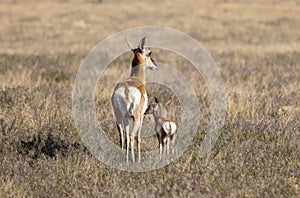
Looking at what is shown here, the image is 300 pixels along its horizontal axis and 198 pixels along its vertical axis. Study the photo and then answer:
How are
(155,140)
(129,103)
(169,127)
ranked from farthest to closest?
(155,140)
(169,127)
(129,103)

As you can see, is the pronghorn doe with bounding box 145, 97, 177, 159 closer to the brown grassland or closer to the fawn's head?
the brown grassland

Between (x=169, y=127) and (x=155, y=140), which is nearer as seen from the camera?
(x=169, y=127)

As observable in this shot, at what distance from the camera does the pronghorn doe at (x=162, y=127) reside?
652cm

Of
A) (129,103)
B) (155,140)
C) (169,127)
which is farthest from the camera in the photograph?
(155,140)

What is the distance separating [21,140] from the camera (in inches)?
304

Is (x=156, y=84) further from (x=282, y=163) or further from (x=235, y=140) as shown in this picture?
(x=282, y=163)

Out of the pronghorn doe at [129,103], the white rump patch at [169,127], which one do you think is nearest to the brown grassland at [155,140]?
the white rump patch at [169,127]

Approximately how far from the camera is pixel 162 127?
6570 millimetres

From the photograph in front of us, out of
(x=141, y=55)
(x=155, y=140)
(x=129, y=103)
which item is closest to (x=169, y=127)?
(x=129, y=103)

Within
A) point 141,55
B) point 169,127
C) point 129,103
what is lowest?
point 169,127

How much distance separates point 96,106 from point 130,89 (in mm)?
4111

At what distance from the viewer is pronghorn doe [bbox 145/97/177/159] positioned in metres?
6.52

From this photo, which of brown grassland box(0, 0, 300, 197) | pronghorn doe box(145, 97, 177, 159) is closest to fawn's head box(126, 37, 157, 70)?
pronghorn doe box(145, 97, 177, 159)

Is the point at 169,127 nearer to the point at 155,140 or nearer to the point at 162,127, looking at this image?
the point at 162,127
